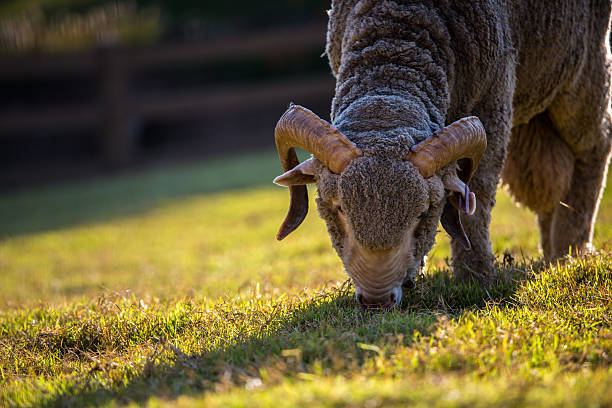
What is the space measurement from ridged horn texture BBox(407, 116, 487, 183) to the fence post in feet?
51.3

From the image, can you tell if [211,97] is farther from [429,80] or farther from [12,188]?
[429,80]

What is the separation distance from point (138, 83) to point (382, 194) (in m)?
19.0

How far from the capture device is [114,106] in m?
18.3

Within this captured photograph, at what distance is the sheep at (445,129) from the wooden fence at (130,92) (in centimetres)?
1323

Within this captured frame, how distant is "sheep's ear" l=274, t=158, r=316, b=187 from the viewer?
4145 millimetres

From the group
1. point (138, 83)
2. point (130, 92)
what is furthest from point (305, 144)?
point (138, 83)

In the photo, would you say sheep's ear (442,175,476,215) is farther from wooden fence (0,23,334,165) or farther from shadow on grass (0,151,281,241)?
wooden fence (0,23,334,165)

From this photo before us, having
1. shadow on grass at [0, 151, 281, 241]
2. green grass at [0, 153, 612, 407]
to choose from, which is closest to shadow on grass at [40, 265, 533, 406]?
green grass at [0, 153, 612, 407]

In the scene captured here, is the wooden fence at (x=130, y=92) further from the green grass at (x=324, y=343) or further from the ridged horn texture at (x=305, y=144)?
the ridged horn texture at (x=305, y=144)

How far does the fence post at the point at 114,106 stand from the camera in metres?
18.3

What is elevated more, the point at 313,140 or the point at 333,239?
the point at 313,140

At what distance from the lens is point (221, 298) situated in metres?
4.74

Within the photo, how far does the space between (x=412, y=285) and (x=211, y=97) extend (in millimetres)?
15372

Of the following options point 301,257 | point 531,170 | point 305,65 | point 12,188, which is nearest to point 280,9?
point 305,65
